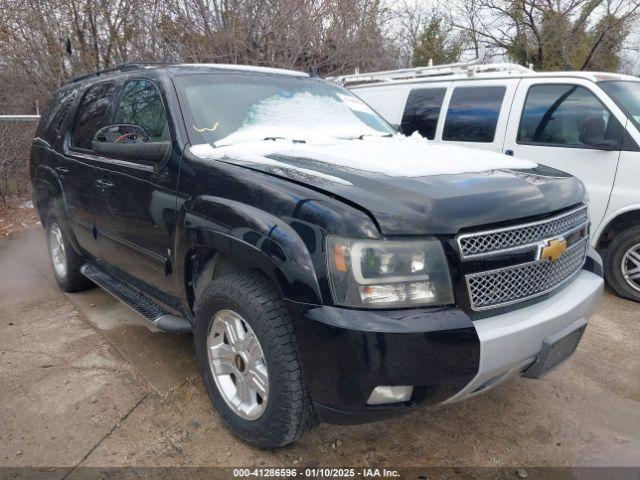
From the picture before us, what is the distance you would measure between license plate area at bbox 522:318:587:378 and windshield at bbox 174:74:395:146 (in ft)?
5.67

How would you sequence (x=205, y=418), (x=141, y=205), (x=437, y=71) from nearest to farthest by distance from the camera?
(x=205, y=418), (x=141, y=205), (x=437, y=71)

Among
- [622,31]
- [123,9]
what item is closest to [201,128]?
[123,9]

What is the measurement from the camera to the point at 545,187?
7.89 feet

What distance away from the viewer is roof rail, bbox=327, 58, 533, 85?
6188mm

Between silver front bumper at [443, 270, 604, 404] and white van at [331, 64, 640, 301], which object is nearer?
silver front bumper at [443, 270, 604, 404]

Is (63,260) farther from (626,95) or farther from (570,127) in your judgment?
(626,95)

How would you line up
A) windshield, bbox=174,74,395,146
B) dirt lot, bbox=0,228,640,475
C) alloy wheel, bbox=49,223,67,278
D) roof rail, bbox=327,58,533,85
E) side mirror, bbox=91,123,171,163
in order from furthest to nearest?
roof rail, bbox=327,58,533,85
alloy wheel, bbox=49,223,67,278
windshield, bbox=174,74,395,146
side mirror, bbox=91,123,171,163
dirt lot, bbox=0,228,640,475

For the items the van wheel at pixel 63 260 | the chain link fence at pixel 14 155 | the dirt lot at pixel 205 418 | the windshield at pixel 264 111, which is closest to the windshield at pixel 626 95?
the dirt lot at pixel 205 418

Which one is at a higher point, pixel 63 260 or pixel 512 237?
pixel 512 237

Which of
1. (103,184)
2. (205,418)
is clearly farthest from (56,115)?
(205,418)

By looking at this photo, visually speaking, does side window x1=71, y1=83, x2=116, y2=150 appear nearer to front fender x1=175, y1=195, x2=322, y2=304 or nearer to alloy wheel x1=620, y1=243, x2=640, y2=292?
front fender x1=175, y1=195, x2=322, y2=304

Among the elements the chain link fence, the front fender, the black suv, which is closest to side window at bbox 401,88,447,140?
the black suv

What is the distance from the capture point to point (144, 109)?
130 inches

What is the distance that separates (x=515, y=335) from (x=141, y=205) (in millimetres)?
2191
